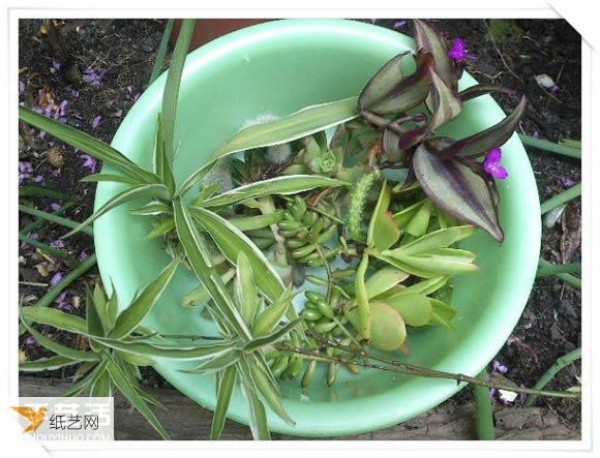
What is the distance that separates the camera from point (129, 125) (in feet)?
2.14

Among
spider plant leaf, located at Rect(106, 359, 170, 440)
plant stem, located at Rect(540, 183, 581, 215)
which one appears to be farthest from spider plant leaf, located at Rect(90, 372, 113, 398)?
plant stem, located at Rect(540, 183, 581, 215)

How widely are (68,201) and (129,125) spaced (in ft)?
1.05

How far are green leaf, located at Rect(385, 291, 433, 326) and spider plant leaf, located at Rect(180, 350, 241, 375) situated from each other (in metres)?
0.20

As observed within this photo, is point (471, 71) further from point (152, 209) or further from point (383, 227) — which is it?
point (152, 209)

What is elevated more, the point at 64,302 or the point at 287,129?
the point at 287,129

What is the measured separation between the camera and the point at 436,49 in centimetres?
66

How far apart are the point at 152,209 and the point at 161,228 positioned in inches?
1.1

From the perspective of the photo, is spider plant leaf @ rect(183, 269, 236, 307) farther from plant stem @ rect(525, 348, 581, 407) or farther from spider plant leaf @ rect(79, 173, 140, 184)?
plant stem @ rect(525, 348, 581, 407)

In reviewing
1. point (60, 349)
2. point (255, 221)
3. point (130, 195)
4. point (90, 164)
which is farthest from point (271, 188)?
point (90, 164)

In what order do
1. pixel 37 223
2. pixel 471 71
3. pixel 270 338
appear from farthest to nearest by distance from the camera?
pixel 471 71 → pixel 37 223 → pixel 270 338

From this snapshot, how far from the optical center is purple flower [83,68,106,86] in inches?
38.0

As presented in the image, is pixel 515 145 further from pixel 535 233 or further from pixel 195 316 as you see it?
pixel 195 316

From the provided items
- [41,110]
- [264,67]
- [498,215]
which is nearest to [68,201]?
[41,110]

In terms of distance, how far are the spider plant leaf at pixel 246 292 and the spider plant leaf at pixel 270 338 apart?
1.8 inches
